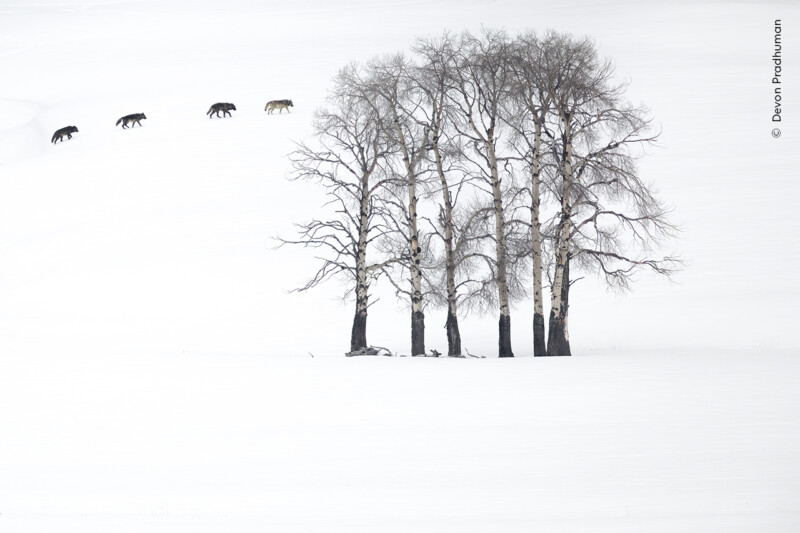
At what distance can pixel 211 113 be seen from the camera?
65188mm

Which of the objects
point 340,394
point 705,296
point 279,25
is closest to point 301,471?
point 340,394

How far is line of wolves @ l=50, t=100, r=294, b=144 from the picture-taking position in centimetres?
6372

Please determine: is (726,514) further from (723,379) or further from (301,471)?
(723,379)

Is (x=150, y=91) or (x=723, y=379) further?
(x=150, y=91)

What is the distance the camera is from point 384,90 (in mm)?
25625

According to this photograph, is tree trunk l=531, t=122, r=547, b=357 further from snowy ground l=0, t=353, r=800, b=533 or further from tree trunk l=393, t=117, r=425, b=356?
snowy ground l=0, t=353, r=800, b=533

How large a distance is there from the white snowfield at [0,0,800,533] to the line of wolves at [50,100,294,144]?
33.4 inches

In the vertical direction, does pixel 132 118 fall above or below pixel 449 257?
above

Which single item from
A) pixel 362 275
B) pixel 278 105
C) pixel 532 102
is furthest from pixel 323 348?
pixel 278 105

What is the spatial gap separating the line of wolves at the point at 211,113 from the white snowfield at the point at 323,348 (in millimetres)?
848

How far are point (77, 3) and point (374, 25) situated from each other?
78.4 meters

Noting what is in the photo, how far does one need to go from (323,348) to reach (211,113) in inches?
1473

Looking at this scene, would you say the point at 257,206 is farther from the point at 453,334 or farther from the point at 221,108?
the point at 453,334

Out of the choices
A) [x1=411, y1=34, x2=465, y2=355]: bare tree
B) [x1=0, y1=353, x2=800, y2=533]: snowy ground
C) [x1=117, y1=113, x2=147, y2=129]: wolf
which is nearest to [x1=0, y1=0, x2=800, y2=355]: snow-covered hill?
[x1=117, y1=113, x2=147, y2=129]: wolf
